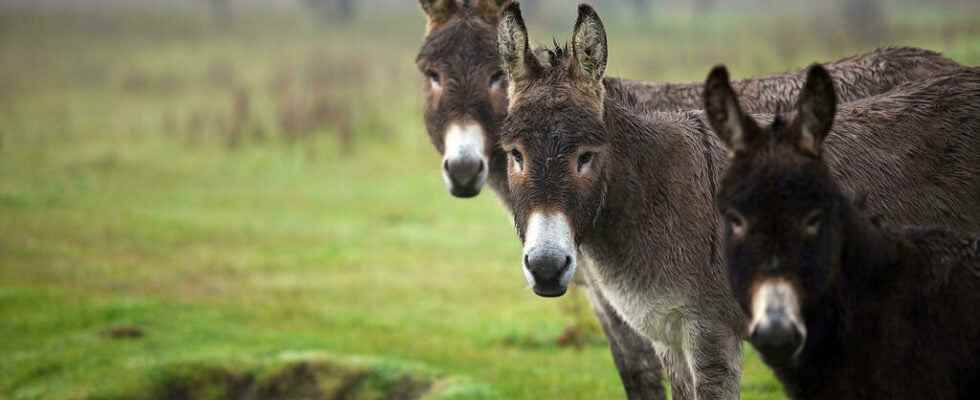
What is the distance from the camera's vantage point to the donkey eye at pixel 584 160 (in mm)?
5367

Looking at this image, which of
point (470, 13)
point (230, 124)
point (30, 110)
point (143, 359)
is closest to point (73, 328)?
point (143, 359)

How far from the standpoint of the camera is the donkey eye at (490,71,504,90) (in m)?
7.29

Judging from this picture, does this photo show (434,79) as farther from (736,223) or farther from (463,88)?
(736,223)

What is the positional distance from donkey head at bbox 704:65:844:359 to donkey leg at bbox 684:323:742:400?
1.21 m

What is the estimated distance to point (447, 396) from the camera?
852 centimetres


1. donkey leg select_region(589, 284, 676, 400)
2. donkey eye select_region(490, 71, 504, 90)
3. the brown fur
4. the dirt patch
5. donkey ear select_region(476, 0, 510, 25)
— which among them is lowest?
the dirt patch

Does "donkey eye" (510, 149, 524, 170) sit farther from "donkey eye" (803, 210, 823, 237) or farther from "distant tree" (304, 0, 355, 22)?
"distant tree" (304, 0, 355, 22)

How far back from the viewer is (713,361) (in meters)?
5.45

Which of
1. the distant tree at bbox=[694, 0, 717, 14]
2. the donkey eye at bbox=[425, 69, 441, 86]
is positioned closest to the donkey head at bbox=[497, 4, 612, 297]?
the donkey eye at bbox=[425, 69, 441, 86]

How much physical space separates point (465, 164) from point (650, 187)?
148cm

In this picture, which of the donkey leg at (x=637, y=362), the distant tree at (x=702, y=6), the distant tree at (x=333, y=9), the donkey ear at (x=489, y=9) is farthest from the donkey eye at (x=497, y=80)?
the distant tree at (x=702, y=6)

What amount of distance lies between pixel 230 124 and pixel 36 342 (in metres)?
17.1

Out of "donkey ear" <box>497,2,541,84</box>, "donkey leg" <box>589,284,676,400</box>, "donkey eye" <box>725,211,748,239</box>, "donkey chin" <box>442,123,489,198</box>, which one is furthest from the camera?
"donkey leg" <box>589,284,676,400</box>

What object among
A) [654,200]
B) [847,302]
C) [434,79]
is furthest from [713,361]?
[434,79]
